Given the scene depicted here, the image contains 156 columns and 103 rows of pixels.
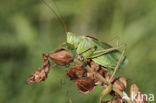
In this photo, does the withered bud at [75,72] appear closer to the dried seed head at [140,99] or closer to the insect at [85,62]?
the insect at [85,62]

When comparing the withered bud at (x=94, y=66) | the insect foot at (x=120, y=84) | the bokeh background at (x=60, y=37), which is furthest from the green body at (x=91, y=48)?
the bokeh background at (x=60, y=37)

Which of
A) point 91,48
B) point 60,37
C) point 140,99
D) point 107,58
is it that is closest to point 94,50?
point 91,48

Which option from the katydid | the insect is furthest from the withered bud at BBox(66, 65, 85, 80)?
the katydid

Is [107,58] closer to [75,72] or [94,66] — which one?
[94,66]

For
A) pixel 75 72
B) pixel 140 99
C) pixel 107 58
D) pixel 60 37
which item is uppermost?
pixel 60 37

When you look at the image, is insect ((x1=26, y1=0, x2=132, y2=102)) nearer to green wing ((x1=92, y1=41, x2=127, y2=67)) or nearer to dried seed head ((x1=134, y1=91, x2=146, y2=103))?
green wing ((x1=92, y1=41, x2=127, y2=67))

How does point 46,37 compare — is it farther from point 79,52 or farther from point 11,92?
point 79,52
